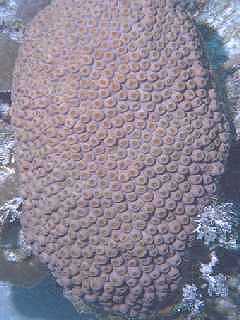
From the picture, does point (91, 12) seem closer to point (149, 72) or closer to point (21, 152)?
point (149, 72)

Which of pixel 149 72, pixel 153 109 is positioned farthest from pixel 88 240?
pixel 149 72

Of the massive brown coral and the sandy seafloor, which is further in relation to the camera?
the sandy seafloor

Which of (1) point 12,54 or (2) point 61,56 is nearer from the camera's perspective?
(2) point 61,56

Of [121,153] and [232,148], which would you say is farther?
[232,148]

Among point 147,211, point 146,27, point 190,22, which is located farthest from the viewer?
point 190,22

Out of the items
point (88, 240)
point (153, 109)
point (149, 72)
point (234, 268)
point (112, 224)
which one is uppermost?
point (149, 72)

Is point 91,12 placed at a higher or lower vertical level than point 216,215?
higher

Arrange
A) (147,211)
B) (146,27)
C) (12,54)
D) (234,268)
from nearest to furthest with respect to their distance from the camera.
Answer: (147,211) < (146,27) < (234,268) < (12,54)

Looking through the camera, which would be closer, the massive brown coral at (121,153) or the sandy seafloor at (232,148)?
the massive brown coral at (121,153)
